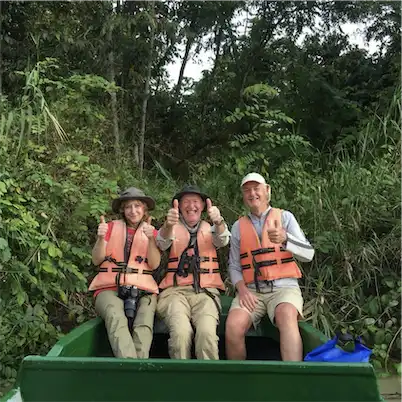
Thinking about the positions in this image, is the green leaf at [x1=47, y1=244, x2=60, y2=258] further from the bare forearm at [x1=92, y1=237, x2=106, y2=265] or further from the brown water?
the brown water

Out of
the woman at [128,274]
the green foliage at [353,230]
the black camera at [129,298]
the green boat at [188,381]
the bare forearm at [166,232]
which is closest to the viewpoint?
the green boat at [188,381]

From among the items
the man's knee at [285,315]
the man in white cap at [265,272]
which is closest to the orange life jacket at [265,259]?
the man in white cap at [265,272]

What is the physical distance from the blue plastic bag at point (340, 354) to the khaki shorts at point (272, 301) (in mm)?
736

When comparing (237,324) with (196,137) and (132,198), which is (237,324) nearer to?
(132,198)

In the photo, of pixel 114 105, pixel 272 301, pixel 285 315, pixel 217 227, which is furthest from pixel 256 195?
pixel 114 105

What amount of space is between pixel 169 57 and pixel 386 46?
11.7ft

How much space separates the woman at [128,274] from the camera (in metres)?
2.72

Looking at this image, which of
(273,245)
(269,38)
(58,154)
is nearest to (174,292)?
(273,245)

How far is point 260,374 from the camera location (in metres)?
1.64

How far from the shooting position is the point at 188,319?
9.11 ft

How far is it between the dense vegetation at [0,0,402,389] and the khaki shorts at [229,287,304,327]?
928 mm

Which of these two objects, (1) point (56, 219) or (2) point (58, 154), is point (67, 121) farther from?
(1) point (56, 219)

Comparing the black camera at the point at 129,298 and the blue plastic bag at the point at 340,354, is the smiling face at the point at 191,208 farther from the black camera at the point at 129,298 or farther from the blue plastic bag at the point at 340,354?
the blue plastic bag at the point at 340,354

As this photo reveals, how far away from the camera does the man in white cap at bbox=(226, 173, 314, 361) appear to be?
2693 mm
